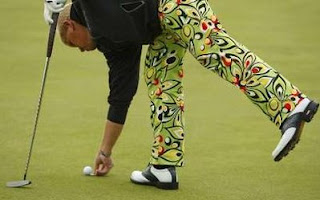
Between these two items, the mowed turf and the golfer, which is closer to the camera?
the golfer

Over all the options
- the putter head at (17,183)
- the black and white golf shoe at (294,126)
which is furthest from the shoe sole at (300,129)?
the putter head at (17,183)

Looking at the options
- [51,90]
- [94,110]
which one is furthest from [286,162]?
[51,90]

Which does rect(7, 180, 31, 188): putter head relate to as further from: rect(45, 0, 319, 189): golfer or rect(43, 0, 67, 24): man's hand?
rect(43, 0, 67, 24): man's hand

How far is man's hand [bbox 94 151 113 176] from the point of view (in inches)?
154

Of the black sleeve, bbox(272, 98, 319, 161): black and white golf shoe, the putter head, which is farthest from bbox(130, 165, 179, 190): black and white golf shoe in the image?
bbox(272, 98, 319, 161): black and white golf shoe

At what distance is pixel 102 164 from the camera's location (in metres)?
3.94

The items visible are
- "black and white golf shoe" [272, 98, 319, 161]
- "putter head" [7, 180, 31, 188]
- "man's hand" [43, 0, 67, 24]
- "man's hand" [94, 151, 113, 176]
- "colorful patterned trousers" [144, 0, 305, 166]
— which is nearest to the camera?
"black and white golf shoe" [272, 98, 319, 161]

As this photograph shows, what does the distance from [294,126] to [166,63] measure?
796mm

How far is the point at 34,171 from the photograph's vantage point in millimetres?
4012

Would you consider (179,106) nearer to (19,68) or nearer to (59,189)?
(59,189)

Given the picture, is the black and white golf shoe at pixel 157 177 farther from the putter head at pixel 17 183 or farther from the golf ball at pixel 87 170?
the putter head at pixel 17 183

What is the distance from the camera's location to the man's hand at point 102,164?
12.8 feet

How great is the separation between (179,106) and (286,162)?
30.0 inches

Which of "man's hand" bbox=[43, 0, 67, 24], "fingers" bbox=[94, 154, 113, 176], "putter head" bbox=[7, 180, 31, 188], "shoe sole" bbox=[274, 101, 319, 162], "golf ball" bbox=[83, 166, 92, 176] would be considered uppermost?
"man's hand" bbox=[43, 0, 67, 24]
